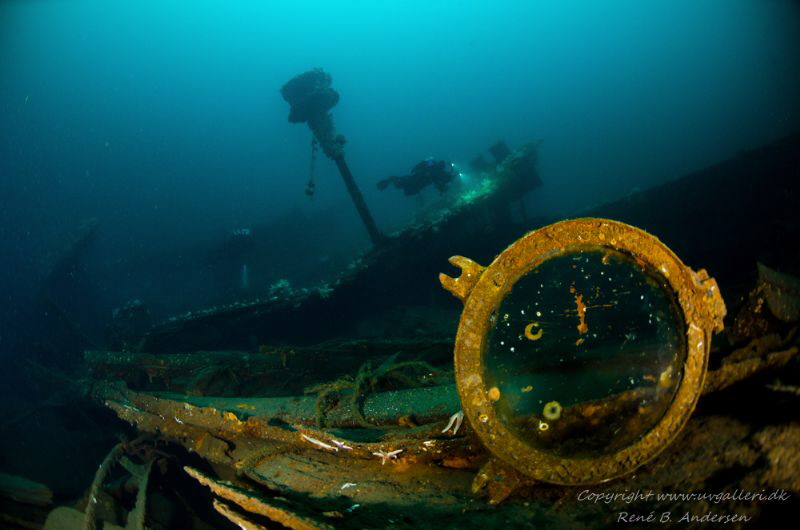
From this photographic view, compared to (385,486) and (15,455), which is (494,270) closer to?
(385,486)

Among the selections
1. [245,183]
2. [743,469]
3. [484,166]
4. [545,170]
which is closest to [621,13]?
[545,170]

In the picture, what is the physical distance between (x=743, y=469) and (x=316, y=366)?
4.13 metres

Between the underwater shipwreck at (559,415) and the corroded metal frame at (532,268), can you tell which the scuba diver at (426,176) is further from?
the corroded metal frame at (532,268)

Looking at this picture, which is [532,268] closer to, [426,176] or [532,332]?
[532,332]

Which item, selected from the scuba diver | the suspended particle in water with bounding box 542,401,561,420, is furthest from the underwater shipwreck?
the scuba diver

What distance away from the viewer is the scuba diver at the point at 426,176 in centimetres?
930

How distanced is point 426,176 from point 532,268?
26.1 ft

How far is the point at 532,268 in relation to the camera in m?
1.67

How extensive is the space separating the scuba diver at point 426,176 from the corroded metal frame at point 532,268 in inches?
308

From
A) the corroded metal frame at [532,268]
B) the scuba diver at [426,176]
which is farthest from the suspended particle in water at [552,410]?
the scuba diver at [426,176]

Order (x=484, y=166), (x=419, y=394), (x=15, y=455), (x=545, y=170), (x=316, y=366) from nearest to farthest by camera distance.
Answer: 1. (x=419, y=394)
2. (x=316, y=366)
3. (x=15, y=455)
4. (x=484, y=166)
5. (x=545, y=170)

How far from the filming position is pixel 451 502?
1826mm

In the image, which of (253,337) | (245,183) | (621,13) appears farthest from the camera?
(621,13)

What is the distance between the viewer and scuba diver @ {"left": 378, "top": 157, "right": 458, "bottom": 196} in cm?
930
